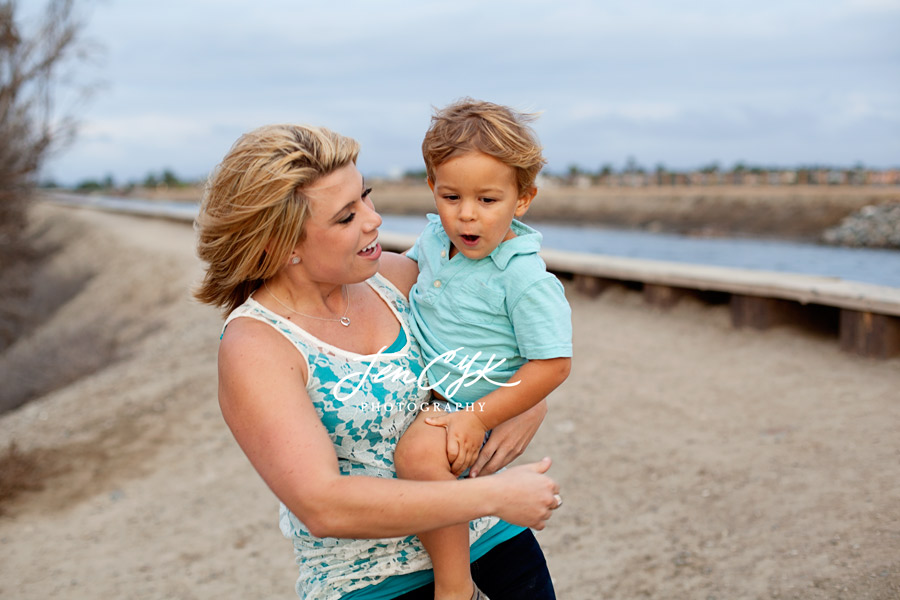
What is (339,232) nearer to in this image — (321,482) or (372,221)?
(372,221)

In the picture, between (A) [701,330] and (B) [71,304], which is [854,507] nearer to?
(A) [701,330]

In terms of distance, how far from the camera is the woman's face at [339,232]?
1.84m

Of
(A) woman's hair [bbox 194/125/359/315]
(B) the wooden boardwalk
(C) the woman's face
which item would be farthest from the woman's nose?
(B) the wooden boardwalk

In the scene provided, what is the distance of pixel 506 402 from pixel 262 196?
0.80 metres

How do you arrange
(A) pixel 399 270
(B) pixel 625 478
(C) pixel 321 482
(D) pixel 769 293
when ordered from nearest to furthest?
(C) pixel 321 482, (A) pixel 399 270, (B) pixel 625 478, (D) pixel 769 293

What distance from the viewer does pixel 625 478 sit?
5059mm

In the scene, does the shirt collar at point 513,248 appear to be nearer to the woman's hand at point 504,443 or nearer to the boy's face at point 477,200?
the boy's face at point 477,200

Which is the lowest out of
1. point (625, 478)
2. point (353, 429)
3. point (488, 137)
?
point (625, 478)

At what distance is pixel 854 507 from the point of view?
403 cm

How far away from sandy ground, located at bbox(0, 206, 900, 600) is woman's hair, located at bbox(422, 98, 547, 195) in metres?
2.38

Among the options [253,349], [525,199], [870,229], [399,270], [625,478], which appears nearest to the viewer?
[253,349]

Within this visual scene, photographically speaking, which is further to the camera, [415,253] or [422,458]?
[415,253]

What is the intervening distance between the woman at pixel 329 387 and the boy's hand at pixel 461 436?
9 cm

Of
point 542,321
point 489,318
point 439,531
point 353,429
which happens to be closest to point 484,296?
point 489,318
